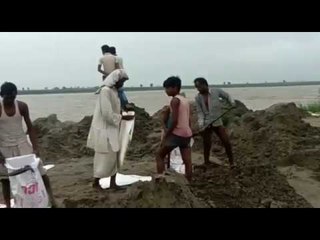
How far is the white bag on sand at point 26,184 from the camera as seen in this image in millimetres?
3842

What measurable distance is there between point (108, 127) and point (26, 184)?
4.85 feet

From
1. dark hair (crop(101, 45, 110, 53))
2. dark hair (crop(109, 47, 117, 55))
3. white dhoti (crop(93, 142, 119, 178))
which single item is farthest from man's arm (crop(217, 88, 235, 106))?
white dhoti (crop(93, 142, 119, 178))

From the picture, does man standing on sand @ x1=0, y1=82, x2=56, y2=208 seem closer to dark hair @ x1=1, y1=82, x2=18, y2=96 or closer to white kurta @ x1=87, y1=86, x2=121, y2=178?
dark hair @ x1=1, y1=82, x2=18, y2=96

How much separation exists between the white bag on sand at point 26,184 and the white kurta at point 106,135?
1257 mm

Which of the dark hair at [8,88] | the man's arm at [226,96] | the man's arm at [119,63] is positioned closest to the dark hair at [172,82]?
the man's arm at [119,63]

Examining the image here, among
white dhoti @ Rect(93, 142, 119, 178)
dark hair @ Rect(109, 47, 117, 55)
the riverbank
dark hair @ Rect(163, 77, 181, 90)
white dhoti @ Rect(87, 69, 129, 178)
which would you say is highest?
dark hair @ Rect(109, 47, 117, 55)

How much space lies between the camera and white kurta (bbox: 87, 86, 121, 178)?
512cm

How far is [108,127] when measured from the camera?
5164mm

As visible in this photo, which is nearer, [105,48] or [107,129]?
[107,129]

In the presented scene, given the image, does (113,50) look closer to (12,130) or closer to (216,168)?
(216,168)

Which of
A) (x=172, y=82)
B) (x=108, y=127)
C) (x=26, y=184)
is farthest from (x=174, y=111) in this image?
(x=26, y=184)

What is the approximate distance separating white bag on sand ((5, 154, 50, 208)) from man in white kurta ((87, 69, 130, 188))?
4.13ft
